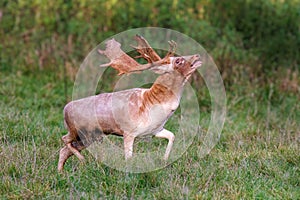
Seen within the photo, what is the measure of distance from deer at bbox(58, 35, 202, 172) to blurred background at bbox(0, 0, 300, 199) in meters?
0.36

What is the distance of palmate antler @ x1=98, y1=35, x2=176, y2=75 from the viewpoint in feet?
17.8

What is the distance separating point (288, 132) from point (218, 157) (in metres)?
1.49

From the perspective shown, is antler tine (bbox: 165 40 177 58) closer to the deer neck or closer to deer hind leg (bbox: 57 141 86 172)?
the deer neck

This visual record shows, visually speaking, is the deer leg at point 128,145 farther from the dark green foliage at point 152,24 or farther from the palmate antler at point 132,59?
the dark green foliage at point 152,24

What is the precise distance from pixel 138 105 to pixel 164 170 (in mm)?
628

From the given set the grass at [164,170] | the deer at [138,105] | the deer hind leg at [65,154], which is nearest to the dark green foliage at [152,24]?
the grass at [164,170]

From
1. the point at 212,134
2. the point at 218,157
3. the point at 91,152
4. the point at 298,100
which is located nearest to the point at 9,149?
the point at 91,152

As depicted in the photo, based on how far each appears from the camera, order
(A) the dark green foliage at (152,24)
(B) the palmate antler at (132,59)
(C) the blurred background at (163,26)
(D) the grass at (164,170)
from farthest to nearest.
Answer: (A) the dark green foliage at (152,24), (C) the blurred background at (163,26), (B) the palmate antler at (132,59), (D) the grass at (164,170)

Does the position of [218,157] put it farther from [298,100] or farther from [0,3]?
[0,3]

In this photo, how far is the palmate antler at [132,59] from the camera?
5418 millimetres

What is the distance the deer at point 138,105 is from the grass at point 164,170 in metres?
0.32

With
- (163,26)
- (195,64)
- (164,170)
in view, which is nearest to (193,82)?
(163,26)

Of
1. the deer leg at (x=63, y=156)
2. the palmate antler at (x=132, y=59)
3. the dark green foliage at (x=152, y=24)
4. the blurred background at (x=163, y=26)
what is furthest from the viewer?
the dark green foliage at (x=152, y=24)

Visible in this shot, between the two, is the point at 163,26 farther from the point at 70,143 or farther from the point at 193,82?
the point at 70,143
